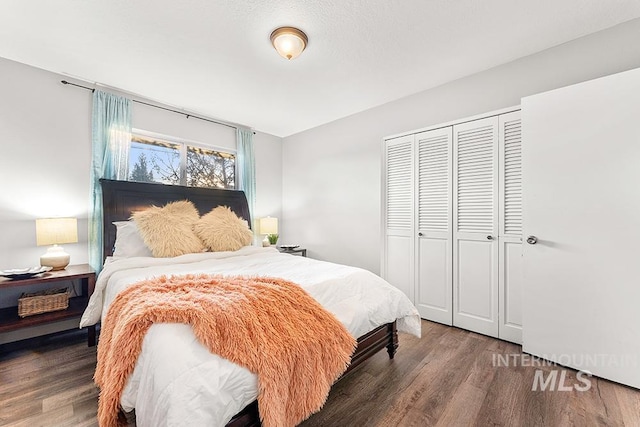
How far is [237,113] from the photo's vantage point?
380 cm

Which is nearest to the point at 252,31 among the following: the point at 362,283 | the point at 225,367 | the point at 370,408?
the point at 362,283

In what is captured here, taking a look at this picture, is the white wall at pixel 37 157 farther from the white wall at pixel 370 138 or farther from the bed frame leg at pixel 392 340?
the bed frame leg at pixel 392 340

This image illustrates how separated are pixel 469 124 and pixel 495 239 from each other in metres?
1.18

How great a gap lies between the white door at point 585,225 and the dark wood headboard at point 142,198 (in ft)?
11.3

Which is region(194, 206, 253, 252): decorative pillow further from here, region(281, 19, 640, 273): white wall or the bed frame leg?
the bed frame leg

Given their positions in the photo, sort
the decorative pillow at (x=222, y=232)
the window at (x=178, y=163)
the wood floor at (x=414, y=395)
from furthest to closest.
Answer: the window at (x=178, y=163)
the decorative pillow at (x=222, y=232)
the wood floor at (x=414, y=395)

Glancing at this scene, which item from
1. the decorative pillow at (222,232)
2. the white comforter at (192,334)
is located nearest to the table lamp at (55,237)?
the white comforter at (192,334)

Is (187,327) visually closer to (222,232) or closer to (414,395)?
(414,395)

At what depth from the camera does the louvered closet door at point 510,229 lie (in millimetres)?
2492

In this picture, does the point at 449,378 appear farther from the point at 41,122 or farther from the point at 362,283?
the point at 41,122

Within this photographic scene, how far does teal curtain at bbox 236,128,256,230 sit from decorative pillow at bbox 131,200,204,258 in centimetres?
127

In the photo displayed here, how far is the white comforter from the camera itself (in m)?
1.03

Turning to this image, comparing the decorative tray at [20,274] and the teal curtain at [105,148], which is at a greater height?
the teal curtain at [105,148]

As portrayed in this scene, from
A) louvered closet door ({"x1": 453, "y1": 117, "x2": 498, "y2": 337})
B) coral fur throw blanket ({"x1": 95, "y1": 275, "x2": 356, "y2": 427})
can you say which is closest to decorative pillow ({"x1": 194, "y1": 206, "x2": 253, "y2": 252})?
coral fur throw blanket ({"x1": 95, "y1": 275, "x2": 356, "y2": 427})
